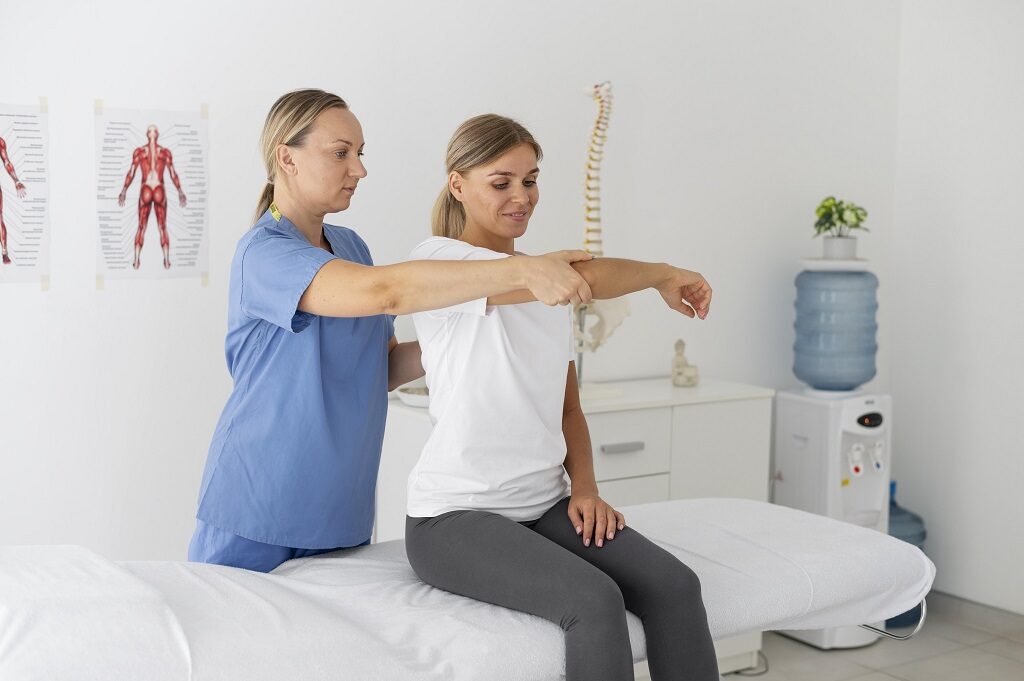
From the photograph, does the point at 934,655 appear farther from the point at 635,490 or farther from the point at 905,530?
the point at 635,490

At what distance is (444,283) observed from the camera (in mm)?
1662

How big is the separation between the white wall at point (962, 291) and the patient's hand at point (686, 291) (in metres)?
2.18

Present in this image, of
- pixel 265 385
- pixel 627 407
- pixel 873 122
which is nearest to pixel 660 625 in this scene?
pixel 265 385

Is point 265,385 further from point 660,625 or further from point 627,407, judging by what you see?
point 627,407

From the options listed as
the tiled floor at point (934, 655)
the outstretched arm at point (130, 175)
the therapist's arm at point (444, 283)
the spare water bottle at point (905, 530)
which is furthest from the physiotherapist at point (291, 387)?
the spare water bottle at point (905, 530)

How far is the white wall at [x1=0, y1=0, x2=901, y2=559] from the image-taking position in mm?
2570

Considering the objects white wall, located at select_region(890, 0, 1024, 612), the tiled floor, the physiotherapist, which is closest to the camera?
the physiotherapist

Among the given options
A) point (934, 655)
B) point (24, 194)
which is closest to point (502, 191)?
point (24, 194)

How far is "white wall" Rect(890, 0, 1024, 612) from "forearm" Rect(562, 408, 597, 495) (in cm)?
220

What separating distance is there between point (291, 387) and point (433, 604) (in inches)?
16.6

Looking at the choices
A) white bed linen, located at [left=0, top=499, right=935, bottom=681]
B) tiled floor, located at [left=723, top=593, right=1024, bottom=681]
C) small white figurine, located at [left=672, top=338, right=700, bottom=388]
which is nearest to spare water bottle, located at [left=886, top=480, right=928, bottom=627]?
tiled floor, located at [left=723, top=593, right=1024, bottom=681]

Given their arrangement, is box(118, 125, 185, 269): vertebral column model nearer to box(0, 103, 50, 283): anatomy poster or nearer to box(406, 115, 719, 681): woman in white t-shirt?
box(0, 103, 50, 283): anatomy poster

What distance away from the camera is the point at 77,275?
2588 mm

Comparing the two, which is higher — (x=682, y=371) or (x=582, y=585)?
(x=682, y=371)
